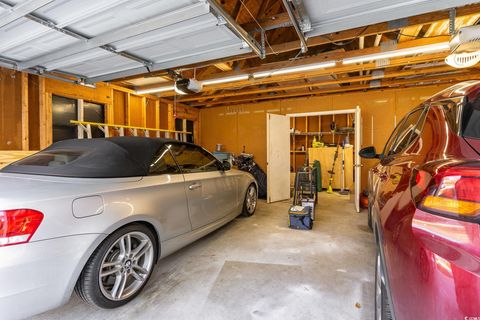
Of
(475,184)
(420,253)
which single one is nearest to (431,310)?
(420,253)

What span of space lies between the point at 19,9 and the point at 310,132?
7.06 meters

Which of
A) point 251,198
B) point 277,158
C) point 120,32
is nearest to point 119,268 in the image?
point 120,32

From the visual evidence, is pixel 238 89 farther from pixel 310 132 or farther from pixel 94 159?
pixel 94 159

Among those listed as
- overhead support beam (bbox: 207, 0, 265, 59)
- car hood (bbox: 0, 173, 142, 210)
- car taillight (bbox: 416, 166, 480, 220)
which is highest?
overhead support beam (bbox: 207, 0, 265, 59)

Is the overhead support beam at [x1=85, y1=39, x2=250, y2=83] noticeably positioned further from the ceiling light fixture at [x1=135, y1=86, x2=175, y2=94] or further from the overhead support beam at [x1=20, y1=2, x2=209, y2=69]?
the ceiling light fixture at [x1=135, y1=86, x2=175, y2=94]

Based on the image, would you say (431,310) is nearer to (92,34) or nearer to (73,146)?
(73,146)

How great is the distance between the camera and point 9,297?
4.19 ft

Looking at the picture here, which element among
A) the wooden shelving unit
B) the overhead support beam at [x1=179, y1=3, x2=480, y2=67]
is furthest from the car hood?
the wooden shelving unit

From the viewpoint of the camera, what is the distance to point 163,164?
2.43 metres

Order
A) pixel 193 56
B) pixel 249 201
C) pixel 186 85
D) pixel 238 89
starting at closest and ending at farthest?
pixel 193 56 < pixel 186 85 < pixel 249 201 < pixel 238 89

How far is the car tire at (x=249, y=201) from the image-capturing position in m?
4.13

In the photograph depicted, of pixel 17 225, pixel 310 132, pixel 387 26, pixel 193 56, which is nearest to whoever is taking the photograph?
pixel 17 225

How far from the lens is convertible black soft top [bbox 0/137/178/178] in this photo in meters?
1.87

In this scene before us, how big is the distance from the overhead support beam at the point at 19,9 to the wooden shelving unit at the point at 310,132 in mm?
6376
